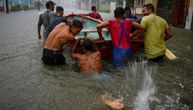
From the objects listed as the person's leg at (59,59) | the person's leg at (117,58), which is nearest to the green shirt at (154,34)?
the person's leg at (117,58)

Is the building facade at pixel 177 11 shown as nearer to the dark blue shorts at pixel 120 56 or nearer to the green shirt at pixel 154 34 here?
the green shirt at pixel 154 34

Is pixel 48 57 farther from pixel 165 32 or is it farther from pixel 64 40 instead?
pixel 165 32

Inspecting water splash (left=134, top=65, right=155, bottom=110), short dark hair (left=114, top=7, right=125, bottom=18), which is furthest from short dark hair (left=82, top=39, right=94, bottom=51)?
water splash (left=134, top=65, right=155, bottom=110)

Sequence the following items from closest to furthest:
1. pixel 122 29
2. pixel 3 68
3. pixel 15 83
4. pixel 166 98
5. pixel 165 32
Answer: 1. pixel 166 98
2. pixel 15 83
3. pixel 122 29
4. pixel 3 68
5. pixel 165 32

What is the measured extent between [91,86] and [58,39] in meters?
1.41

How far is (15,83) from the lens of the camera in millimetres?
6289

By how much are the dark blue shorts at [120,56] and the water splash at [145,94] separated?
2.20 feet

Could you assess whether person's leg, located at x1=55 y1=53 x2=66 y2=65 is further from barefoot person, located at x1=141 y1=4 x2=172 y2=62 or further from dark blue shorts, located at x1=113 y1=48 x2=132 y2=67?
barefoot person, located at x1=141 y1=4 x2=172 y2=62

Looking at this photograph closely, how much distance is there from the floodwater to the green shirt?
1.38ft

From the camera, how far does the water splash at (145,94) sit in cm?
518

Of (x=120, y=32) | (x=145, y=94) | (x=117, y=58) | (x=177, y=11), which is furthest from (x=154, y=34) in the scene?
(x=177, y=11)

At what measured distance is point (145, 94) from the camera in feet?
19.1

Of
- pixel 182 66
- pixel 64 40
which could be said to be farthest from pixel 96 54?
pixel 182 66

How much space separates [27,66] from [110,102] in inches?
132
